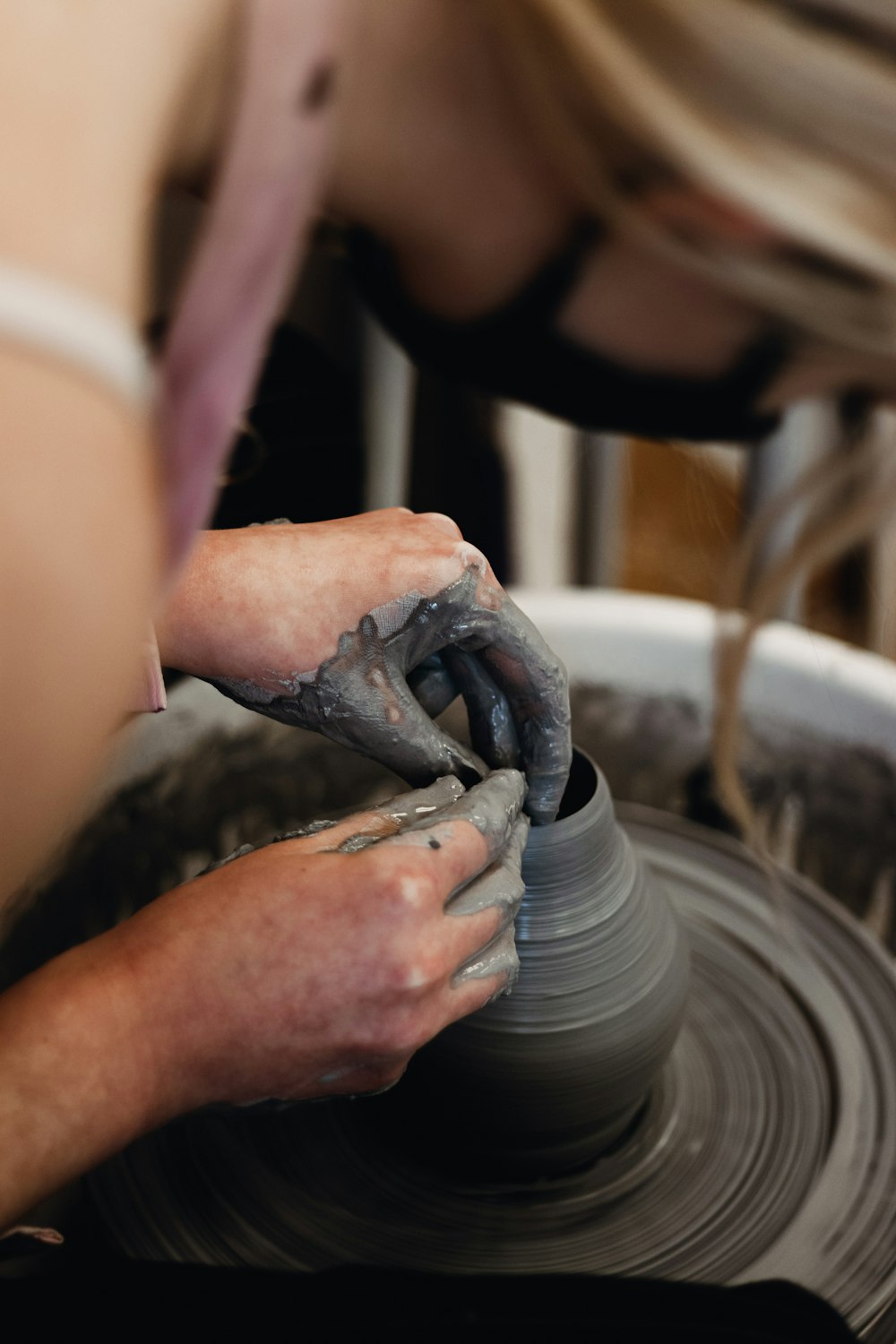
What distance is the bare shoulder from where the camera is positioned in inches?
16.0

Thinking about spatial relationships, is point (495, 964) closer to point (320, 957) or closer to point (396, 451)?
point (320, 957)

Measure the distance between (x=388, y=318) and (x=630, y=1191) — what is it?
788mm

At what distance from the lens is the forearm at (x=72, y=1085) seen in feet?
2.50

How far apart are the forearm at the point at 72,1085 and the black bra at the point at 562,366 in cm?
53

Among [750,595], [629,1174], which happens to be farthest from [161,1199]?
[750,595]

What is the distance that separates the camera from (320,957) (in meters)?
0.75

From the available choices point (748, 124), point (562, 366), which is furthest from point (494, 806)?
point (748, 124)

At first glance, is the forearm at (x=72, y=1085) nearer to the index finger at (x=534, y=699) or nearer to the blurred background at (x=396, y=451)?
the index finger at (x=534, y=699)

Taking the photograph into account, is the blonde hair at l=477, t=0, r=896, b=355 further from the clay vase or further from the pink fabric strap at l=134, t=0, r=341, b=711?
the clay vase

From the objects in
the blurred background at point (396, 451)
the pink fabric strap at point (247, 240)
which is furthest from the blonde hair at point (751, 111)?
the blurred background at point (396, 451)

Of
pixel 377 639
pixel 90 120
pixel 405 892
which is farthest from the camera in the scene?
pixel 377 639

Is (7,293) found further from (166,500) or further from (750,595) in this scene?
(750,595)

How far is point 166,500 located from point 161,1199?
2.34 ft

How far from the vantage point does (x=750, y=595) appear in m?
0.79
